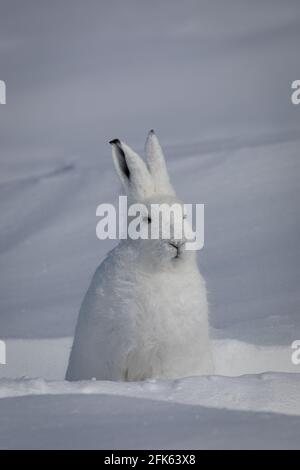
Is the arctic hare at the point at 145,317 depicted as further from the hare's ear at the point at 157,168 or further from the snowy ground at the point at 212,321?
the snowy ground at the point at 212,321

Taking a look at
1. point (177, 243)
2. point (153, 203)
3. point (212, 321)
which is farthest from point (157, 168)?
point (212, 321)

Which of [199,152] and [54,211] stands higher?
[199,152]

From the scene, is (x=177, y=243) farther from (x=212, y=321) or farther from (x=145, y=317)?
(x=212, y=321)

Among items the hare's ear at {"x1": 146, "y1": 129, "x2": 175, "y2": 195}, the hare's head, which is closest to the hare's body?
the hare's head

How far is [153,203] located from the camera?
15.2 ft

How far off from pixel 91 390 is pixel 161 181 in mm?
1586

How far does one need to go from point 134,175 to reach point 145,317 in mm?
745

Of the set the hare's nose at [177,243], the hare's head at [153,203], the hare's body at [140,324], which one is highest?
the hare's head at [153,203]

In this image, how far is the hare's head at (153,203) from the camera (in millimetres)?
4453

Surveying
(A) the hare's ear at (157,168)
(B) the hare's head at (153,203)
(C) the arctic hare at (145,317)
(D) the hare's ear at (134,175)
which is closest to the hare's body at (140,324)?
(C) the arctic hare at (145,317)

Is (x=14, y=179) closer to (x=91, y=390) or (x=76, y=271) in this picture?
(x=76, y=271)

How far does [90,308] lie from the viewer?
455 cm

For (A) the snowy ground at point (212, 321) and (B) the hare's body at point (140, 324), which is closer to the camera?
(A) the snowy ground at point (212, 321)
